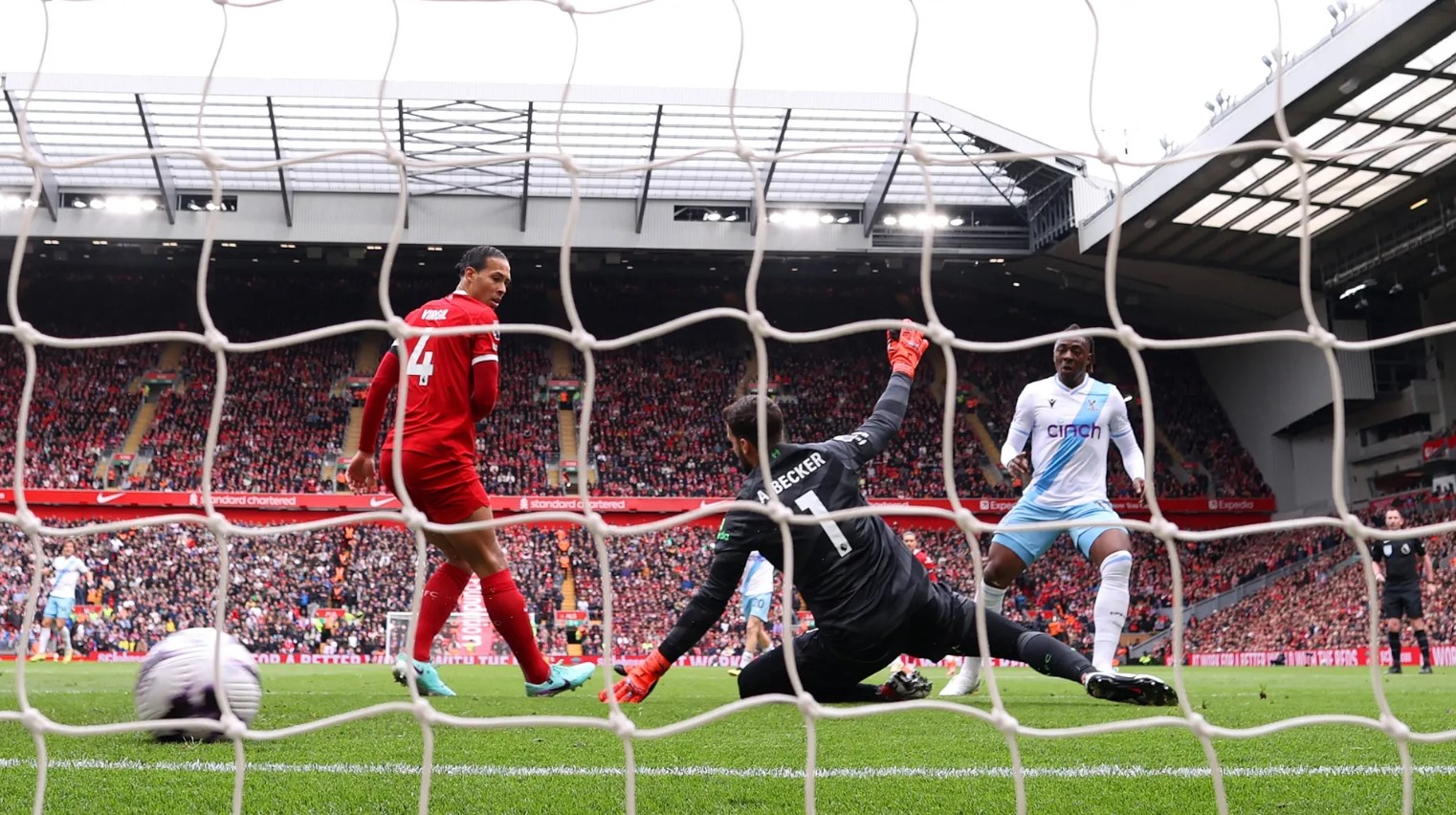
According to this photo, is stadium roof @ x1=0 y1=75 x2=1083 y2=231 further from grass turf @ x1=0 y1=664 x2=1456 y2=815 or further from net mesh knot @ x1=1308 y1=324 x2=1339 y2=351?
net mesh knot @ x1=1308 y1=324 x2=1339 y2=351

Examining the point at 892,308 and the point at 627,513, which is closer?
the point at 627,513

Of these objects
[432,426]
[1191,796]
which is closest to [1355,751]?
[1191,796]

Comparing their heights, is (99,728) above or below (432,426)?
below

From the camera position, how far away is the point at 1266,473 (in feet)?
101

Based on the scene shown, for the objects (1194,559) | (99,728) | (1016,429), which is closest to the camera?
(99,728)

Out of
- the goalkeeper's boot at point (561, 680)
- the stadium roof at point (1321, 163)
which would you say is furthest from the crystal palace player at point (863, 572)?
the stadium roof at point (1321, 163)

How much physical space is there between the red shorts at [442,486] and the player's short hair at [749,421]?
45.9 inches

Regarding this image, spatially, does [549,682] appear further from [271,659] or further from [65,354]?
[65,354]

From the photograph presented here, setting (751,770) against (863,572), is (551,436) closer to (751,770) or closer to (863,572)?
(863,572)

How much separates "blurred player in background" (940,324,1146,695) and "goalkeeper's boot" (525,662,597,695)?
6.60ft

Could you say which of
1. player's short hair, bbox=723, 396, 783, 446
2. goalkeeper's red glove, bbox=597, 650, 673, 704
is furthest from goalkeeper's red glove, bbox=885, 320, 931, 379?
goalkeeper's red glove, bbox=597, 650, 673, 704

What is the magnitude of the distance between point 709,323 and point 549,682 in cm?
2730

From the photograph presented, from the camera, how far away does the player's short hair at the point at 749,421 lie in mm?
4328

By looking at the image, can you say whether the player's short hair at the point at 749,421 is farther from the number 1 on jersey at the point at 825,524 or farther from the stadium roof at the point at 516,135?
the stadium roof at the point at 516,135
